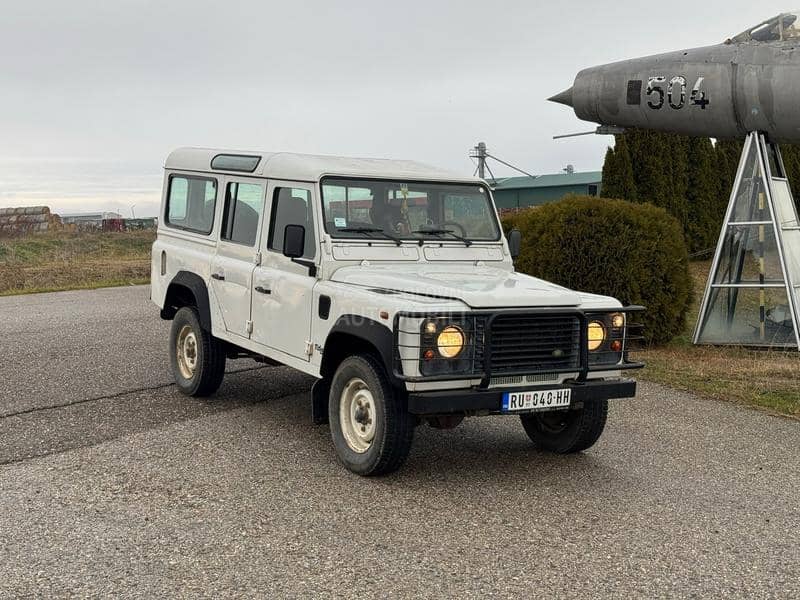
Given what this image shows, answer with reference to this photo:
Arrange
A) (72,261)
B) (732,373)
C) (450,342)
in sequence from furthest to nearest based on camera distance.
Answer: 1. (72,261)
2. (732,373)
3. (450,342)

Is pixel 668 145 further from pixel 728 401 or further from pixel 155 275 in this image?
pixel 155 275

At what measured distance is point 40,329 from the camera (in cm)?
1273

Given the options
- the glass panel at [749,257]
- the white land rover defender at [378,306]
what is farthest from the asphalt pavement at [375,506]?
the glass panel at [749,257]

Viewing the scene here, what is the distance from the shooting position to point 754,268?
476 inches

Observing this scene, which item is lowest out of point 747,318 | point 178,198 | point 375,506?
point 375,506

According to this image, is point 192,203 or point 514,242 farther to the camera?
point 192,203

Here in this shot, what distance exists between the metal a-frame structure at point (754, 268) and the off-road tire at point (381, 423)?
24.7 feet

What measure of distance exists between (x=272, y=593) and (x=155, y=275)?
5.20 metres

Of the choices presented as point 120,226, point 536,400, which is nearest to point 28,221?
point 120,226

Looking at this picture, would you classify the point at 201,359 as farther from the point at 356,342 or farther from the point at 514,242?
the point at 514,242

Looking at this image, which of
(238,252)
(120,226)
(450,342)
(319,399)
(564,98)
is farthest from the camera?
(120,226)

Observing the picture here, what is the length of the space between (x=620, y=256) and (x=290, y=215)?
17.9ft

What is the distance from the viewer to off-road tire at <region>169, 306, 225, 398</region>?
787 centimetres

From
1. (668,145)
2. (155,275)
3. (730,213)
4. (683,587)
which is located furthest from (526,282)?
(668,145)
